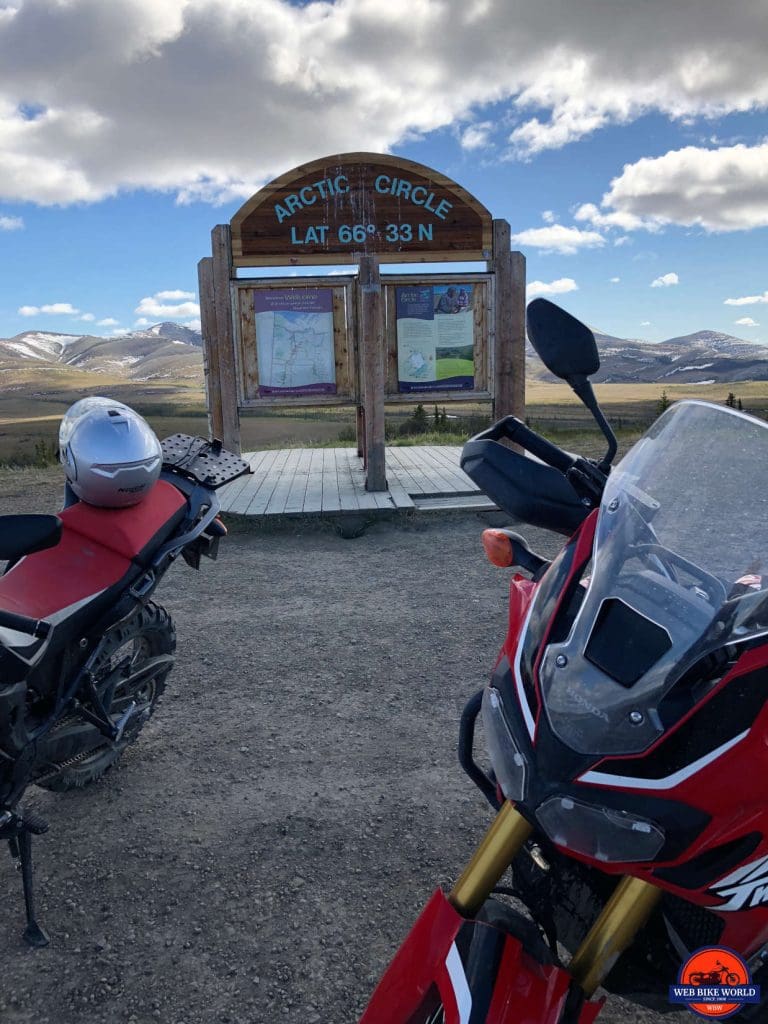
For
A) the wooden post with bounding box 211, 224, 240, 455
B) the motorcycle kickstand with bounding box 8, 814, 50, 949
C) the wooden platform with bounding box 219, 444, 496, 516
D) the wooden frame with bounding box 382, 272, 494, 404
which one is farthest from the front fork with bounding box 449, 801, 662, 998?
the wooden frame with bounding box 382, 272, 494, 404

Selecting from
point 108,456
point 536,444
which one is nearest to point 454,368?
point 108,456

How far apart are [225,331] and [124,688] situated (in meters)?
5.19

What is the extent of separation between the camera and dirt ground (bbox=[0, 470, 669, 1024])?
79.9 inches

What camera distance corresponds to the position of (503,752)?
114cm

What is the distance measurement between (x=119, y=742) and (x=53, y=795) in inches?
13.9

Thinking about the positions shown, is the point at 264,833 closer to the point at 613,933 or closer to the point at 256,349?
the point at 613,933

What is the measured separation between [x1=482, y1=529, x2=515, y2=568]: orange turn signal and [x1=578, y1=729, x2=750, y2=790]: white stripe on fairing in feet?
1.97

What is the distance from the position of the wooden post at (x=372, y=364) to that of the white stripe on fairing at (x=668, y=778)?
249 inches

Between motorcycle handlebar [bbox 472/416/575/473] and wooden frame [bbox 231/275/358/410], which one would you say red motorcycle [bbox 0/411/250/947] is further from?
wooden frame [bbox 231/275/358/410]

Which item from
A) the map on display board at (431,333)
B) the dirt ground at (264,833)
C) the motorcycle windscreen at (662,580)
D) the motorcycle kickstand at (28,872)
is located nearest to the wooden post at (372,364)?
the map on display board at (431,333)

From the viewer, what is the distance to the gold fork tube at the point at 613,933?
1211 millimetres

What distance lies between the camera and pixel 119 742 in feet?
9.23

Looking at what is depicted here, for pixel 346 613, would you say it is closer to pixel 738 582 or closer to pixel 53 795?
pixel 53 795

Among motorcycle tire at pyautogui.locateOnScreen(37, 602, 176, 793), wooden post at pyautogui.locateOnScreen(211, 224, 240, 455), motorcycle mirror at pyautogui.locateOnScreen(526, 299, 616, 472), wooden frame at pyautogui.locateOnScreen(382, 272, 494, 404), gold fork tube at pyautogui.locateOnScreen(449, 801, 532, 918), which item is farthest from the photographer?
wooden frame at pyautogui.locateOnScreen(382, 272, 494, 404)
